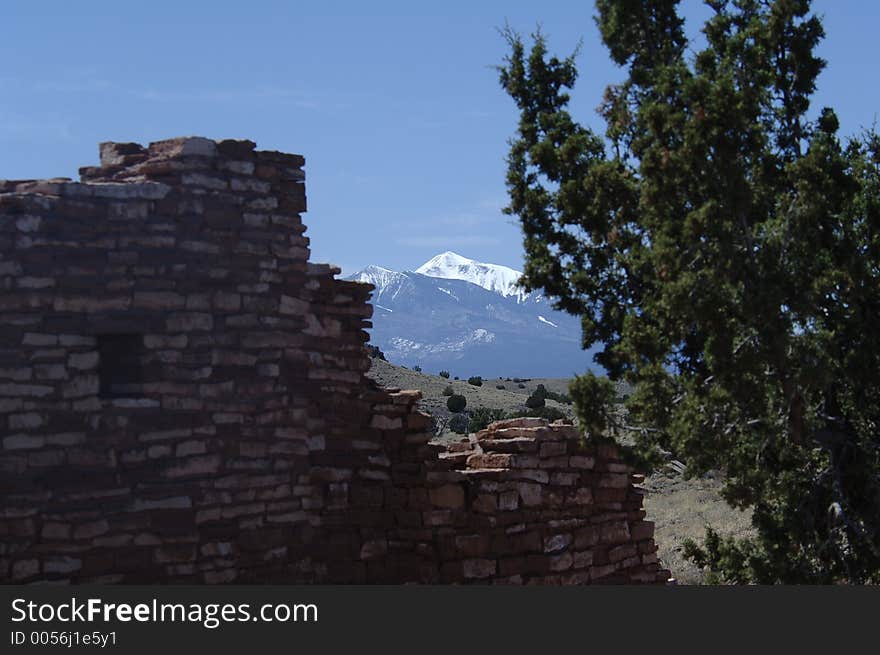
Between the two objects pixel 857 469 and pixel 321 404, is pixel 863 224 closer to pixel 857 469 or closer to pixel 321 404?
pixel 857 469

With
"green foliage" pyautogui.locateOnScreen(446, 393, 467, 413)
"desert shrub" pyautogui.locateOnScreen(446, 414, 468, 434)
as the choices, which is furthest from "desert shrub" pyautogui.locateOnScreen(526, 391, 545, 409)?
"desert shrub" pyautogui.locateOnScreen(446, 414, 468, 434)

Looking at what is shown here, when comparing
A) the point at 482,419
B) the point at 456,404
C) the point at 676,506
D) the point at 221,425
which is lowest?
the point at 676,506

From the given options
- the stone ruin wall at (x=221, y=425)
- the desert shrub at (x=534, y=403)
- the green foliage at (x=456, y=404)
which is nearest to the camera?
the stone ruin wall at (x=221, y=425)

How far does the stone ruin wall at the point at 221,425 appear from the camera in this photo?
967cm

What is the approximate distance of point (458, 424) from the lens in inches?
1326

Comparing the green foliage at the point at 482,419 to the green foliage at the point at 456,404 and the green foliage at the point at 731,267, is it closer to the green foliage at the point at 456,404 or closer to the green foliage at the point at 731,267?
the green foliage at the point at 456,404

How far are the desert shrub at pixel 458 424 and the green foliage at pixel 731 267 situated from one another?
18967 mm

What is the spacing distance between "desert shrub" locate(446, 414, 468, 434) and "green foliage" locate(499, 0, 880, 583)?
1897 centimetres

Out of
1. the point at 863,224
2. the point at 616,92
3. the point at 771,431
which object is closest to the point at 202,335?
the point at 771,431

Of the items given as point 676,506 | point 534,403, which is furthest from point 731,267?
point 534,403

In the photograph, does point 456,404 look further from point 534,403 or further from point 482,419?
point 482,419

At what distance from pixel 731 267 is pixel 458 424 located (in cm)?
2325

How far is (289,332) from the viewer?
10.8 metres


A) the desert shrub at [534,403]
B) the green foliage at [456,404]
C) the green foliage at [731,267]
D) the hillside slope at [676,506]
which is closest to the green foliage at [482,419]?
the hillside slope at [676,506]
